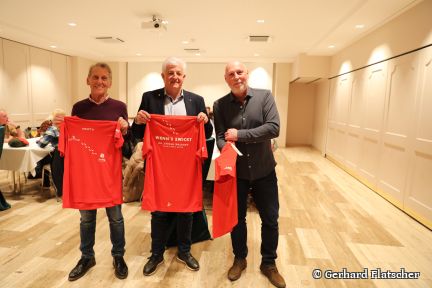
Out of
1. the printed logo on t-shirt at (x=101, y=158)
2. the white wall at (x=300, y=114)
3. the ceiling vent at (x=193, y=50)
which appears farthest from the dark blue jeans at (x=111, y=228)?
the white wall at (x=300, y=114)

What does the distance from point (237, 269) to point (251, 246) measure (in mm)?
503

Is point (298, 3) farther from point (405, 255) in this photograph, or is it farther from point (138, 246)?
point (138, 246)

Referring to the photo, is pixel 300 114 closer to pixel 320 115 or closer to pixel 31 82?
pixel 320 115

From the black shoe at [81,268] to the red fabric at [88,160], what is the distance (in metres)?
0.47

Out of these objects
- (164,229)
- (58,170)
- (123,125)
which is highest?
(123,125)

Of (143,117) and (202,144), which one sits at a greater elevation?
(143,117)

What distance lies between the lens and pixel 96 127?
72.9 inches

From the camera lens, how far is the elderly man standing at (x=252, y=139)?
1828 millimetres

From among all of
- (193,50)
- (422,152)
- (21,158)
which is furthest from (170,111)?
(193,50)

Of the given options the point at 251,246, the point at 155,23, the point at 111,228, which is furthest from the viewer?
the point at 155,23

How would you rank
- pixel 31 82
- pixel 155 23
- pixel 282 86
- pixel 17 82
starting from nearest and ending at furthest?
pixel 155 23 → pixel 17 82 → pixel 31 82 → pixel 282 86

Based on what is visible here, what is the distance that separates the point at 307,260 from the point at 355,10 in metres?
3.39

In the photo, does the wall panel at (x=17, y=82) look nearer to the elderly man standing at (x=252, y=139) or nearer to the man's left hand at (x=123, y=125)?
the man's left hand at (x=123, y=125)

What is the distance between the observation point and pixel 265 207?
196 cm
